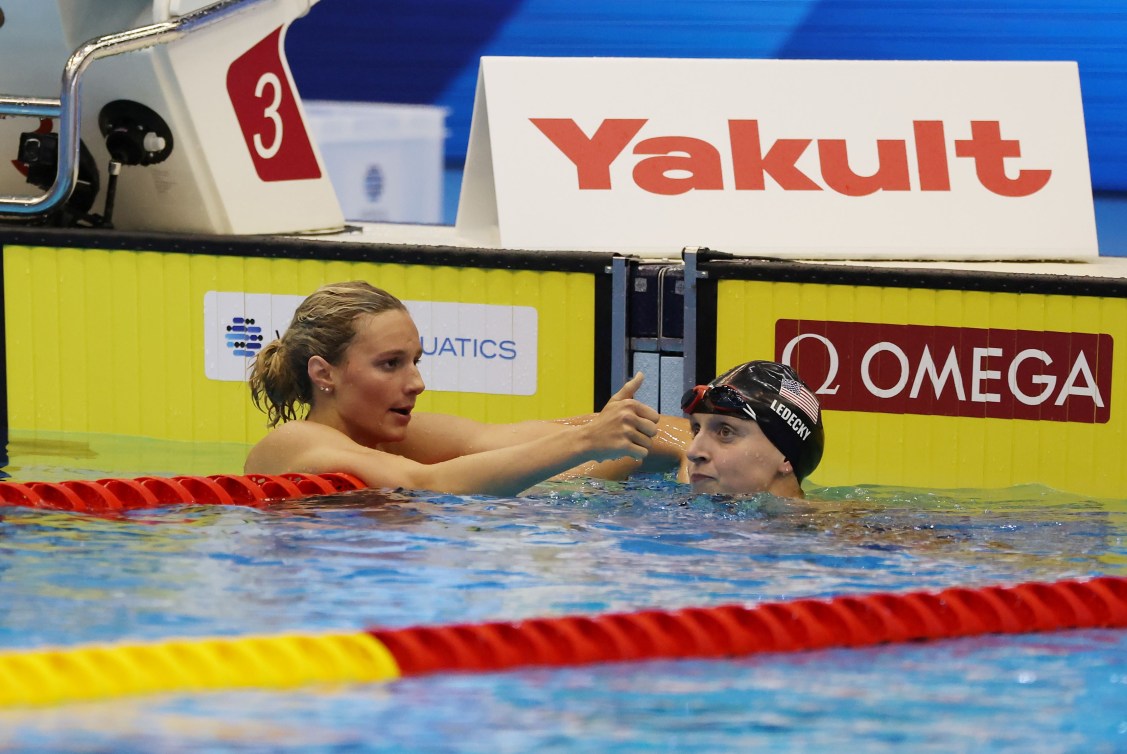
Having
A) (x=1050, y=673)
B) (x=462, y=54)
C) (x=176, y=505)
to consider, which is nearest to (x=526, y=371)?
(x=176, y=505)

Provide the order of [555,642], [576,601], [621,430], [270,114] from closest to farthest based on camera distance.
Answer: [555,642], [576,601], [621,430], [270,114]

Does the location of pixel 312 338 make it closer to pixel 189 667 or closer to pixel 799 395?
pixel 799 395

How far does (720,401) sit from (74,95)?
2.32 meters

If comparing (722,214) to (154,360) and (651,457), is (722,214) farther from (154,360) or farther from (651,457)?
(154,360)

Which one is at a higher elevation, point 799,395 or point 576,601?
point 799,395

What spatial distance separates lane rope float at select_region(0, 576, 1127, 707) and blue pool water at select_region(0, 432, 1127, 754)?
0.13 ft

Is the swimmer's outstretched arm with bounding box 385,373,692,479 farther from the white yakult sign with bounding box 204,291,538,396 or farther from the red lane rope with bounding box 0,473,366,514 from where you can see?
the white yakult sign with bounding box 204,291,538,396

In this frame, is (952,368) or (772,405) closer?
(772,405)

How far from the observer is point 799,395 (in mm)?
3773

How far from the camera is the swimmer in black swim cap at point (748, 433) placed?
12.1ft

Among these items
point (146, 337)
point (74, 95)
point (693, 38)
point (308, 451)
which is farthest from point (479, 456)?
point (693, 38)

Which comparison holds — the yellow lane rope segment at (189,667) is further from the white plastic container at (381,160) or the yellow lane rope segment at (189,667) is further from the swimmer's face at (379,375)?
the white plastic container at (381,160)

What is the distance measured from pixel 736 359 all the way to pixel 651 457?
1.84 ft

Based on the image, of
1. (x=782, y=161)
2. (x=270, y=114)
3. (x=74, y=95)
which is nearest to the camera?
(x=74, y=95)
